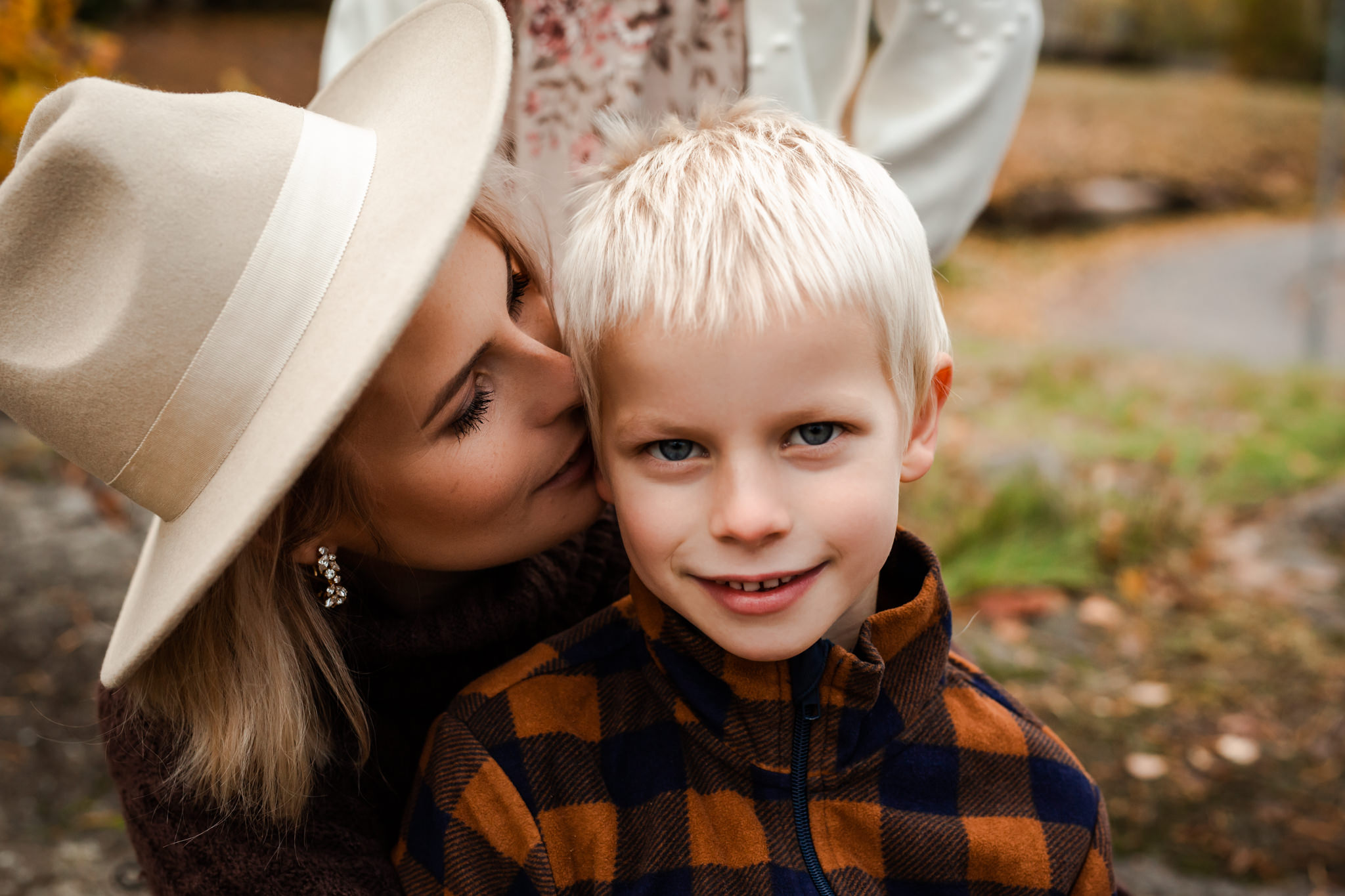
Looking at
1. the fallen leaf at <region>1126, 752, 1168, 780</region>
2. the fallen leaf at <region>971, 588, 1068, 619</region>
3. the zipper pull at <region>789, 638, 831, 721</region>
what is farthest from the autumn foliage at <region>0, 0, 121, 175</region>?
the fallen leaf at <region>1126, 752, 1168, 780</region>

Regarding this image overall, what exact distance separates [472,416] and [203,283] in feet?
1.06

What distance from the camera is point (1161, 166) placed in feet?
45.7

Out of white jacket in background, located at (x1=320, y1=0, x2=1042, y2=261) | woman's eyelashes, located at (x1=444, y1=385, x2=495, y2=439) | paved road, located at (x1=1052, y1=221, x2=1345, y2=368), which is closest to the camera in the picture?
woman's eyelashes, located at (x1=444, y1=385, x2=495, y2=439)

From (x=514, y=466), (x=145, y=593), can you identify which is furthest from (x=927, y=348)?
(x=145, y=593)

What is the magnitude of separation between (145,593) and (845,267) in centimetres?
86

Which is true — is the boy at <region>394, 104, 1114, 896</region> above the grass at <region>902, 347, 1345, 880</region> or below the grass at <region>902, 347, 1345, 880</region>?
above

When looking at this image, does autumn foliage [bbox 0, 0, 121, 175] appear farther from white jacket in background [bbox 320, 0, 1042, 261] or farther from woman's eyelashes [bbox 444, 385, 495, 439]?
woman's eyelashes [bbox 444, 385, 495, 439]

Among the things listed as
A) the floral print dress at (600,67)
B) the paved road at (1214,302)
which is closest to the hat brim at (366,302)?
the floral print dress at (600,67)

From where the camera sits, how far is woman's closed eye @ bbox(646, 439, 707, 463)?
123cm

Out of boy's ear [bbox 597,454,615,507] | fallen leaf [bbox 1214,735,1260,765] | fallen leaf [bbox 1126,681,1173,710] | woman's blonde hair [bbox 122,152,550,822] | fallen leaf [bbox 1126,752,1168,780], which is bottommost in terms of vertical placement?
fallen leaf [bbox 1126,681,1173,710]

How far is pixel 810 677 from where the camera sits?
131 centimetres

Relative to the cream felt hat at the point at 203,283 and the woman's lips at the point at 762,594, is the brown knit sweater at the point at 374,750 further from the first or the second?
the woman's lips at the point at 762,594

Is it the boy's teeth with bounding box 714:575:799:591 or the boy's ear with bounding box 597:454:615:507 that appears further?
the boy's ear with bounding box 597:454:615:507

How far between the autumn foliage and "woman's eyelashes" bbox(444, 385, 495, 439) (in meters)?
1.95
